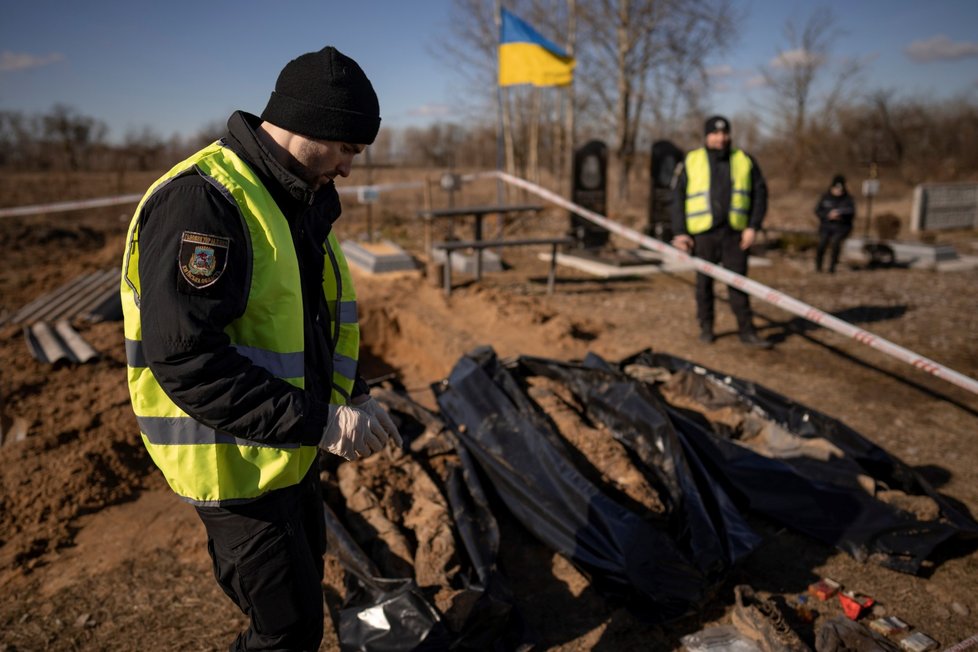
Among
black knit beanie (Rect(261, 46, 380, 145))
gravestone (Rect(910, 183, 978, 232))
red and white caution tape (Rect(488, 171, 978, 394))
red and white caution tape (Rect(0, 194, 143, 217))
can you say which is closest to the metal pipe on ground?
red and white caution tape (Rect(0, 194, 143, 217))

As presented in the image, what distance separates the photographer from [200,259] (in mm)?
1435

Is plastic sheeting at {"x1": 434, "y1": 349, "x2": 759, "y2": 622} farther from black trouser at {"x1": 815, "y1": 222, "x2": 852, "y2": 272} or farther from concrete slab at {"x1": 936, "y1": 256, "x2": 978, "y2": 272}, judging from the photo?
concrete slab at {"x1": 936, "y1": 256, "x2": 978, "y2": 272}

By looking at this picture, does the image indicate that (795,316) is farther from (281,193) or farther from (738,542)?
(281,193)

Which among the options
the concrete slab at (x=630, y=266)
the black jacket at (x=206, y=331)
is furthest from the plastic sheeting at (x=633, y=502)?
the concrete slab at (x=630, y=266)

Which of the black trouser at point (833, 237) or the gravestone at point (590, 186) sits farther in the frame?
the gravestone at point (590, 186)

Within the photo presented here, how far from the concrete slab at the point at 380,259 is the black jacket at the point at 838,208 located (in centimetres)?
665

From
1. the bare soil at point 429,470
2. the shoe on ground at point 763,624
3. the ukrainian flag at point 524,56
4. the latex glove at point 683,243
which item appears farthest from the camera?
the ukrainian flag at point 524,56

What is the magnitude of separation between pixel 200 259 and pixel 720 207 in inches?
219

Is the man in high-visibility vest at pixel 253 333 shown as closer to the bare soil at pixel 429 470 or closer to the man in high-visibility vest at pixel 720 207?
the bare soil at pixel 429 470

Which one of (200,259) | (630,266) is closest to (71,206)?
(630,266)

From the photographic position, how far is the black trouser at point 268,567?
66.7 inches

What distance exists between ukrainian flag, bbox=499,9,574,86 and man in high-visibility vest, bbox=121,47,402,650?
34.5 feet

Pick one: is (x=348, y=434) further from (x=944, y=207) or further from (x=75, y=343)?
(x=944, y=207)

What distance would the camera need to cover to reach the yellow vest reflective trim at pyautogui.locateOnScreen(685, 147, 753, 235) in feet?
20.2
